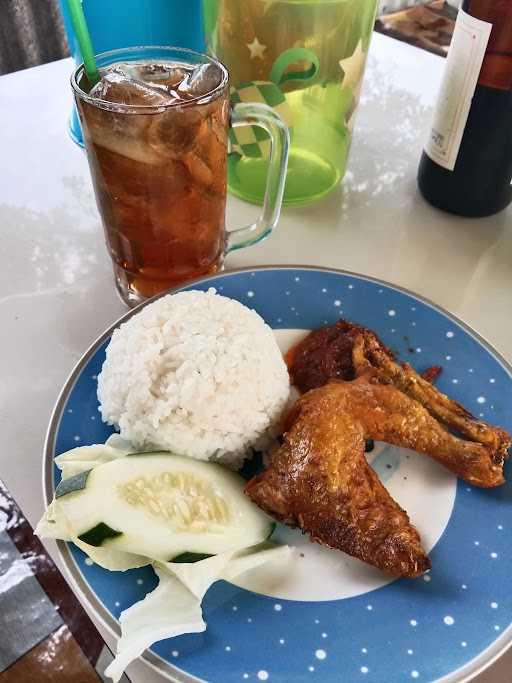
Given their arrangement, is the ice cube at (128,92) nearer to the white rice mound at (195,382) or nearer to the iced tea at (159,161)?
the iced tea at (159,161)

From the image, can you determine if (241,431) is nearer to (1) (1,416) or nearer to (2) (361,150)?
(1) (1,416)

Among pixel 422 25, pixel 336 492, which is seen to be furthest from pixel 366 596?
pixel 422 25

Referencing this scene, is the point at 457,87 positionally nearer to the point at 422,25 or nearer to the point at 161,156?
the point at 161,156

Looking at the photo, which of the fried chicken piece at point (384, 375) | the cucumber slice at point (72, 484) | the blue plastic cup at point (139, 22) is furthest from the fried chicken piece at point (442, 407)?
the blue plastic cup at point (139, 22)

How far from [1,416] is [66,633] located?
0.27 metres

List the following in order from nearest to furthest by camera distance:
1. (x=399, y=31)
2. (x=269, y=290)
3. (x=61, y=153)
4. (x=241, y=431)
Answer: (x=241, y=431), (x=269, y=290), (x=61, y=153), (x=399, y=31)

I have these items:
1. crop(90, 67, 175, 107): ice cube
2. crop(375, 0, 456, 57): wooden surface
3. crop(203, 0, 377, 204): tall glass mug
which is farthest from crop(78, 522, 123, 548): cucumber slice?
crop(375, 0, 456, 57): wooden surface

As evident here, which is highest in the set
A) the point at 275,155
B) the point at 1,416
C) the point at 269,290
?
the point at 275,155

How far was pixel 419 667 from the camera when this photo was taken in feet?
1.30

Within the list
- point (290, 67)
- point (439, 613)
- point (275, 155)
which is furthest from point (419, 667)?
point (290, 67)

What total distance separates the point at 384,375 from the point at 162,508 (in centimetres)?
23

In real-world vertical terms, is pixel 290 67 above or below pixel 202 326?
above

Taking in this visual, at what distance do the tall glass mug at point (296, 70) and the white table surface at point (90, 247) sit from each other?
6 cm

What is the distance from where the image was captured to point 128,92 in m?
0.55
